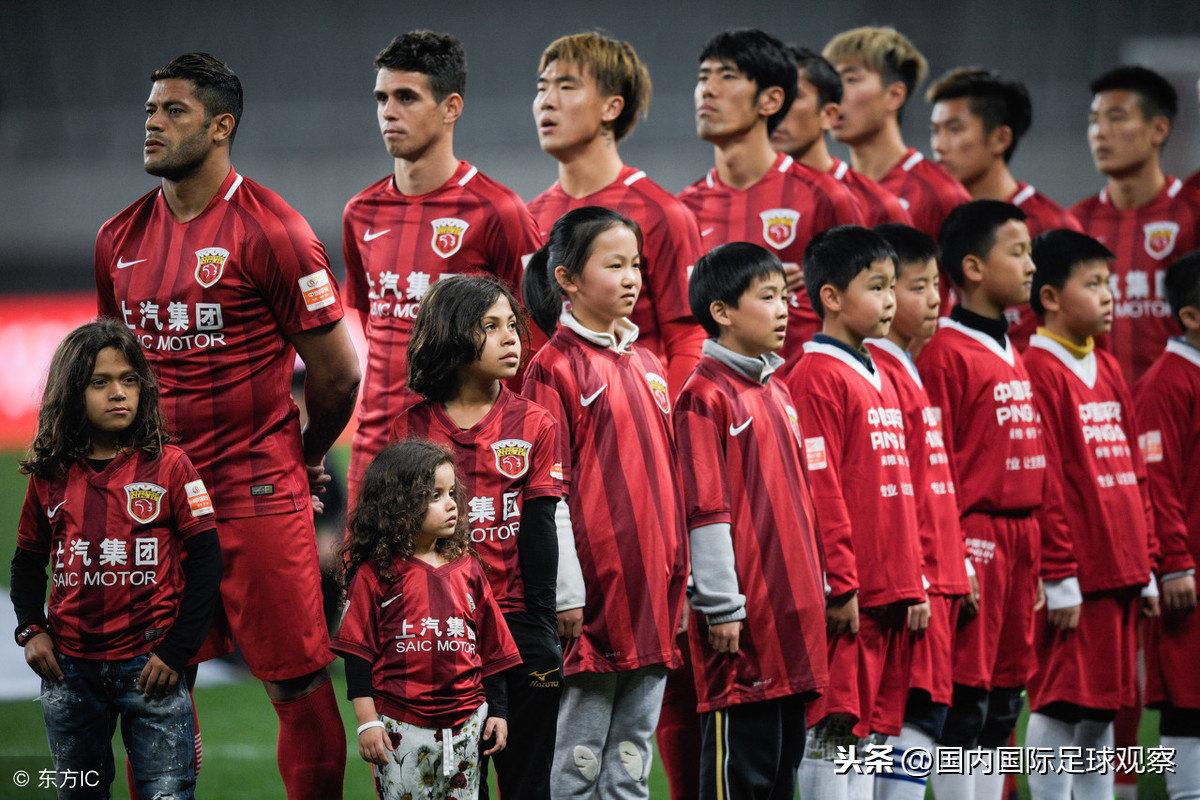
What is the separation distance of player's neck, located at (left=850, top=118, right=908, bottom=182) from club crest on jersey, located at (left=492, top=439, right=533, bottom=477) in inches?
113

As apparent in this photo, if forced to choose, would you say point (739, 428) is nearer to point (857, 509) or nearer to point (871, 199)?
point (857, 509)

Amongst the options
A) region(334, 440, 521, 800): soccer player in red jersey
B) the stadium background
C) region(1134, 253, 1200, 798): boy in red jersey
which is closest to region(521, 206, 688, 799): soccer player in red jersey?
region(334, 440, 521, 800): soccer player in red jersey

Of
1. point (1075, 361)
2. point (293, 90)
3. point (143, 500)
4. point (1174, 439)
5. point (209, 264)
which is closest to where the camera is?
point (143, 500)

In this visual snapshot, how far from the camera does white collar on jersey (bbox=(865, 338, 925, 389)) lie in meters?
3.83

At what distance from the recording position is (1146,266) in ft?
16.9

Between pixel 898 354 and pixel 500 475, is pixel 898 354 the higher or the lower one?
the higher one

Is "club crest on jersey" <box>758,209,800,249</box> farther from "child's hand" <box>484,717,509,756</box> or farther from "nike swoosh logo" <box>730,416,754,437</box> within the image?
"child's hand" <box>484,717,509,756</box>

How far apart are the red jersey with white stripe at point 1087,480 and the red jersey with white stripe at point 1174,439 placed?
0.74 ft

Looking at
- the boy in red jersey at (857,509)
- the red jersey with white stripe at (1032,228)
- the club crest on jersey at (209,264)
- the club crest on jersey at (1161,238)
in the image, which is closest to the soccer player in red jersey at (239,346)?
the club crest on jersey at (209,264)

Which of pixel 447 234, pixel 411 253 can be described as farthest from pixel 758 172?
pixel 411 253

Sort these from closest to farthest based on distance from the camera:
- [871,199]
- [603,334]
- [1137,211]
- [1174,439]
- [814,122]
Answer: [603,334]
[1174,439]
[871,199]
[814,122]
[1137,211]

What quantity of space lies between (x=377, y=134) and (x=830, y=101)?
11617mm

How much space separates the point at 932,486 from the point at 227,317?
2.01 meters

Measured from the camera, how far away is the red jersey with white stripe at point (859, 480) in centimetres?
344
